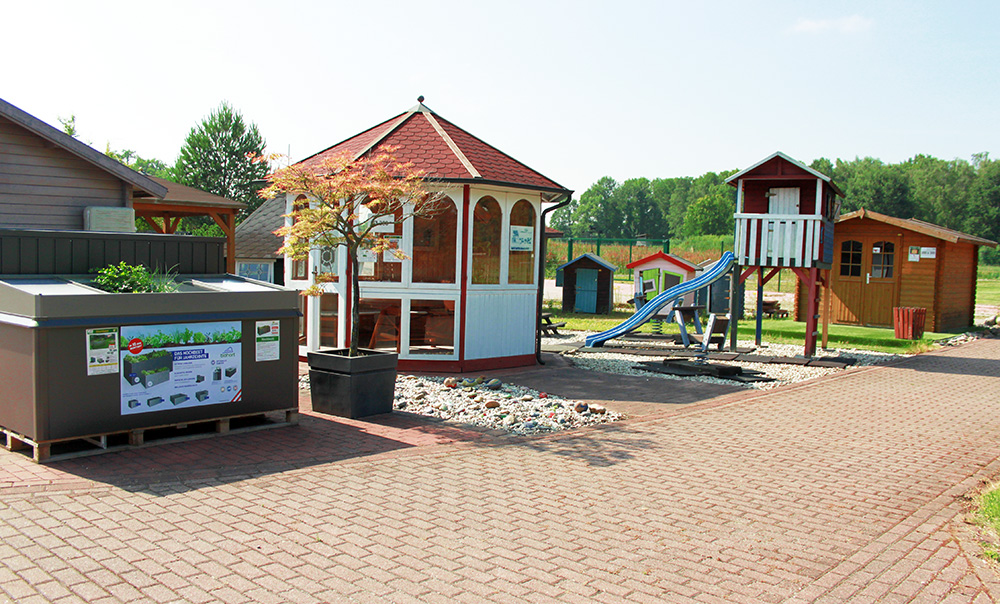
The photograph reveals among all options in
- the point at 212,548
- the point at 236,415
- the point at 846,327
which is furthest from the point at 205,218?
the point at 212,548

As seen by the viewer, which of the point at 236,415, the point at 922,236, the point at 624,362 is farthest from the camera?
the point at 922,236

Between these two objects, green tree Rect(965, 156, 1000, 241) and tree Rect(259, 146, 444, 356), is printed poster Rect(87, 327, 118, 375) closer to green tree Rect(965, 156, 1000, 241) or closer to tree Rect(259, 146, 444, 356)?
tree Rect(259, 146, 444, 356)

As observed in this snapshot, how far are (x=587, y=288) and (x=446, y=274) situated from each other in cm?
1505

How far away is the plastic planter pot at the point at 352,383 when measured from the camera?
8.38 metres

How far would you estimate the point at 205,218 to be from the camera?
152 ft

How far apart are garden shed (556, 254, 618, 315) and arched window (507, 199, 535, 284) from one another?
13.2 m

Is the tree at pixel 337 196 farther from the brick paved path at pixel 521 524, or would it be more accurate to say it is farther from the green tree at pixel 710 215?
the green tree at pixel 710 215

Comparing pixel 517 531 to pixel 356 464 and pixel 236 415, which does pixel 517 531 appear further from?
pixel 236 415

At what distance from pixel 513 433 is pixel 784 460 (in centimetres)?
272

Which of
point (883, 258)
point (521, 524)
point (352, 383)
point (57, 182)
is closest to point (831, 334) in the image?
point (883, 258)

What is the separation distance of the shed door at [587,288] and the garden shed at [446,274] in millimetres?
13679

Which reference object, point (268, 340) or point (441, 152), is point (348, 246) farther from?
point (441, 152)

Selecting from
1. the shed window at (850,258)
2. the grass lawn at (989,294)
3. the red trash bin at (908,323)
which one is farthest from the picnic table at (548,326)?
the grass lawn at (989,294)

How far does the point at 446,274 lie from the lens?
1202cm
